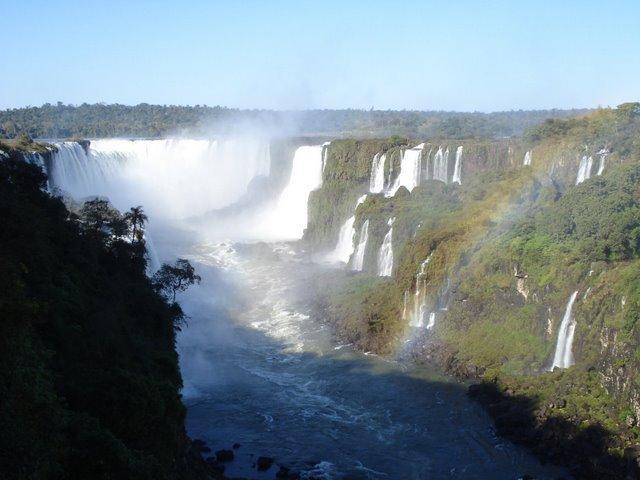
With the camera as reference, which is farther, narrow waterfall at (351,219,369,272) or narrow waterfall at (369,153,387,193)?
narrow waterfall at (369,153,387,193)

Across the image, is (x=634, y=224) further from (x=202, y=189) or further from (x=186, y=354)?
(x=202, y=189)

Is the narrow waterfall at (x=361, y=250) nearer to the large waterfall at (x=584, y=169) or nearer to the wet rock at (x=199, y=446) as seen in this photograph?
the large waterfall at (x=584, y=169)

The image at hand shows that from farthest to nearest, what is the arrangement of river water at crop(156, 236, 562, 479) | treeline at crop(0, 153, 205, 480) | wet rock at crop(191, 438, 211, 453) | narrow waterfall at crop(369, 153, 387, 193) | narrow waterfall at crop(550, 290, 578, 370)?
narrow waterfall at crop(369, 153, 387, 193) < narrow waterfall at crop(550, 290, 578, 370) < wet rock at crop(191, 438, 211, 453) < river water at crop(156, 236, 562, 479) < treeline at crop(0, 153, 205, 480)

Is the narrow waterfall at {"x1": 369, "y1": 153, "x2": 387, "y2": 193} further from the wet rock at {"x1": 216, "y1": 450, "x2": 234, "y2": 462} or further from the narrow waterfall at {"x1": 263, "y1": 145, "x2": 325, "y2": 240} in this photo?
the wet rock at {"x1": 216, "y1": 450, "x2": 234, "y2": 462}

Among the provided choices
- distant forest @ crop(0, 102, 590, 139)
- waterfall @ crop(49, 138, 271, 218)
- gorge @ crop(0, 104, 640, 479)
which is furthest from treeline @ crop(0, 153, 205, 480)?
distant forest @ crop(0, 102, 590, 139)

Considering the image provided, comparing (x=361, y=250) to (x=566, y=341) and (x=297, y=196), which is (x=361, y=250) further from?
(x=566, y=341)

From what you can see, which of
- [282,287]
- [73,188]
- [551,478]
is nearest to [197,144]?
[73,188]
